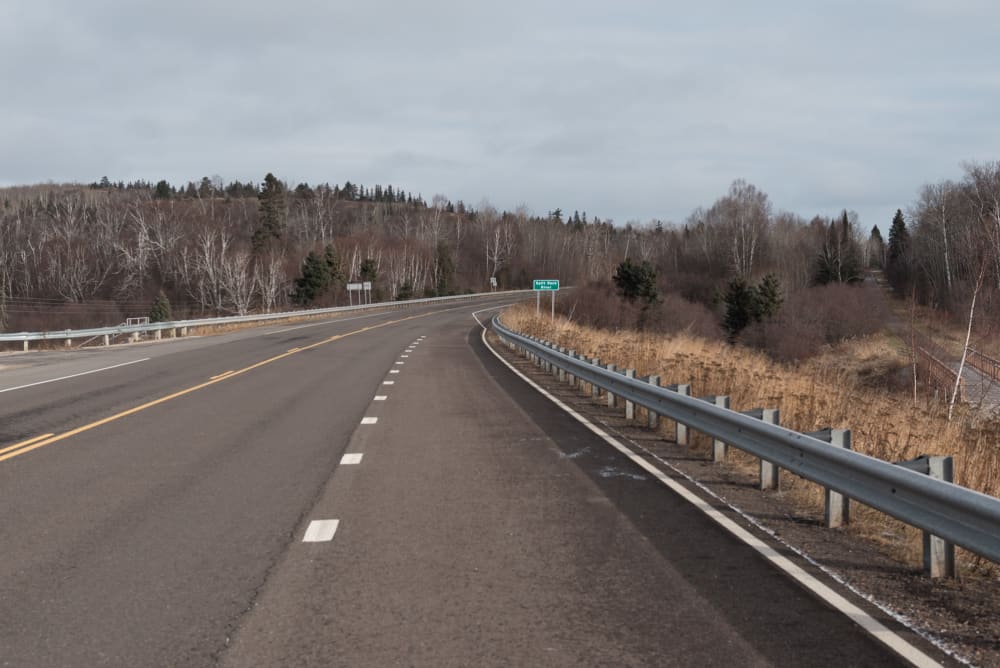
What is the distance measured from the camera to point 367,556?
5.30 m

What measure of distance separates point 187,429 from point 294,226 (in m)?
124

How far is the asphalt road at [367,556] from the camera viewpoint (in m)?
3.89

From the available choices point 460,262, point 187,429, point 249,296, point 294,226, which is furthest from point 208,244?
point 187,429

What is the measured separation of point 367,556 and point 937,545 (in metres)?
3.72

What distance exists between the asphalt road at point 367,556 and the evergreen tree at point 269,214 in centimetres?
9843

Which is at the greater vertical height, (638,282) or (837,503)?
(638,282)

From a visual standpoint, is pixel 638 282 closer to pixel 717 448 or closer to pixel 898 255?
pixel 717 448

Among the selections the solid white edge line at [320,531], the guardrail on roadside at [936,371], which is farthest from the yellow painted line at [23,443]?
the guardrail on roadside at [936,371]

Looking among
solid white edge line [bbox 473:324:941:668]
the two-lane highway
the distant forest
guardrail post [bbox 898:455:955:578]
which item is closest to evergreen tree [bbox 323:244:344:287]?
the distant forest

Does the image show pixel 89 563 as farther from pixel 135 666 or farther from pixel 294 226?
pixel 294 226

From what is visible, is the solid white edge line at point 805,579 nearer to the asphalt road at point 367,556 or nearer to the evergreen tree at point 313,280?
the asphalt road at point 367,556

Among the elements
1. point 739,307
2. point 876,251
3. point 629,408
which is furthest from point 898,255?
point 629,408

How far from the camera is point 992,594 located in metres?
4.72

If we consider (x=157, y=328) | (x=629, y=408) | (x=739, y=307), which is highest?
(x=739, y=307)
